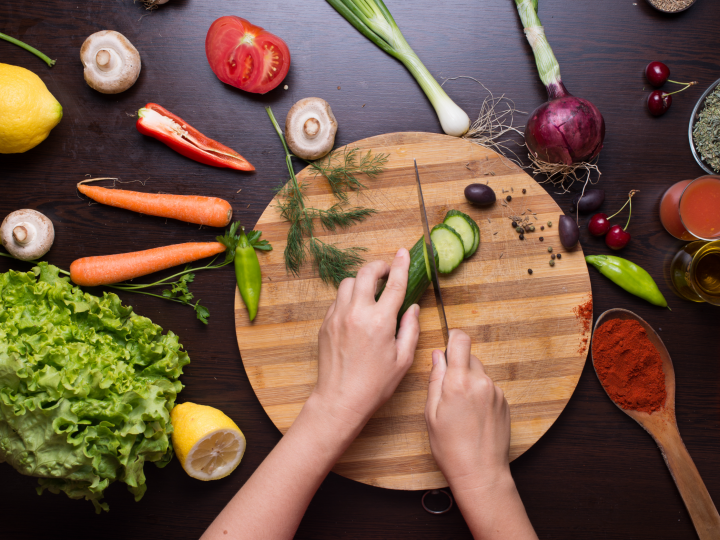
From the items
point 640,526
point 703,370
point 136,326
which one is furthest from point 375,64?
point 640,526

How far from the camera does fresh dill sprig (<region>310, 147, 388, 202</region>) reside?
1.98 m

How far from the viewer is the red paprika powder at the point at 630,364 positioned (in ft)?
6.48

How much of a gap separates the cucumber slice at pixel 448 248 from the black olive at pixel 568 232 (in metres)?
0.45

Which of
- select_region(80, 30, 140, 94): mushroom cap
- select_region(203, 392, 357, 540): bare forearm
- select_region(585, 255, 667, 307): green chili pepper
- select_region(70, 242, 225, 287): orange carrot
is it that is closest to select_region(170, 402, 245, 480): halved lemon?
select_region(203, 392, 357, 540): bare forearm

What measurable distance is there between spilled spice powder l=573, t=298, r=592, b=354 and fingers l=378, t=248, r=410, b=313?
0.83 metres

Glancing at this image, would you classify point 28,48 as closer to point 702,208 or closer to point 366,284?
point 366,284

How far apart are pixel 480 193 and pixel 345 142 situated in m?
0.67

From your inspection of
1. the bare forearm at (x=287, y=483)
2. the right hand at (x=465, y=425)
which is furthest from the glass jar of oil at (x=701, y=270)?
the bare forearm at (x=287, y=483)

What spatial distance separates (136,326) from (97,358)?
0.19 m

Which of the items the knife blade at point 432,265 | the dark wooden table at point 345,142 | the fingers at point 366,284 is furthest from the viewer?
the dark wooden table at point 345,142

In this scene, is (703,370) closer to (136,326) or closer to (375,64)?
(375,64)

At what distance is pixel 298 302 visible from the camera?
200 centimetres

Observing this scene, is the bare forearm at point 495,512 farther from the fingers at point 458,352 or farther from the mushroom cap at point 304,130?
the mushroom cap at point 304,130

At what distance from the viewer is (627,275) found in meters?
2.01
